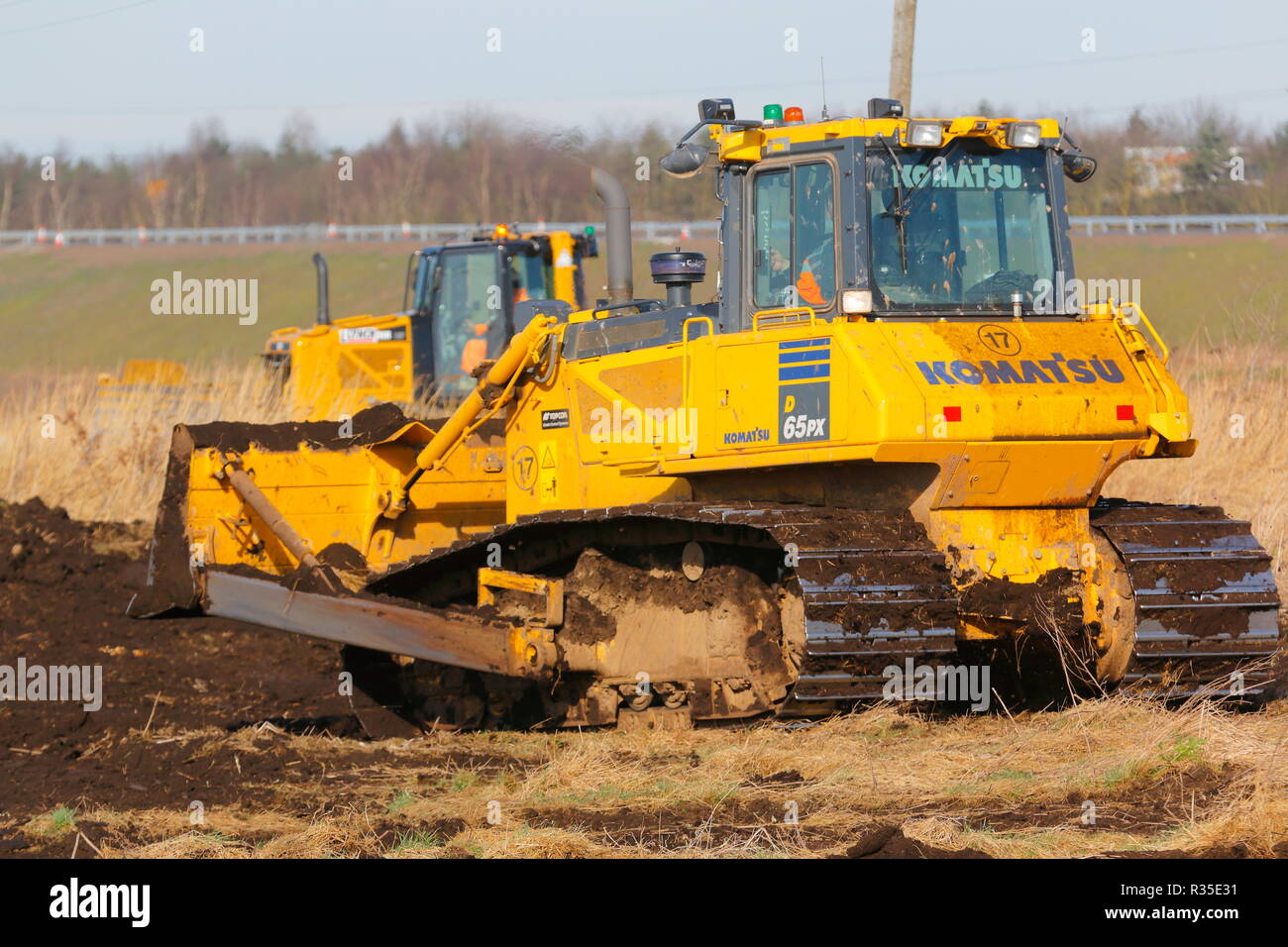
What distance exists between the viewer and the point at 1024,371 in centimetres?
844

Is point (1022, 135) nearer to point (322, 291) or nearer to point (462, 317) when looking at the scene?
point (462, 317)

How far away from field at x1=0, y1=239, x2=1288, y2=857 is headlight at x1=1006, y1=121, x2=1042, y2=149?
2.89 m

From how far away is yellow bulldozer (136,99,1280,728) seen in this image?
822cm

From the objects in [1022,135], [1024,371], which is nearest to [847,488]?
[1024,371]

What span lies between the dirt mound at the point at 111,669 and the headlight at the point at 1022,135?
17.3 ft

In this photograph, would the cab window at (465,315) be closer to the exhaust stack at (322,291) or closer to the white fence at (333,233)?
the exhaust stack at (322,291)

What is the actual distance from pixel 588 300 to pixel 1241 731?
1361cm

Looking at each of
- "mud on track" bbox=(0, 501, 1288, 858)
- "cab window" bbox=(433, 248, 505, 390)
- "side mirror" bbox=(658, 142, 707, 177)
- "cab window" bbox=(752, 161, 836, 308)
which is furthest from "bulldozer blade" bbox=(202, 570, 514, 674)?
"cab window" bbox=(433, 248, 505, 390)

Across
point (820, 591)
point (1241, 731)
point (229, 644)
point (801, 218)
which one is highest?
point (801, 218)

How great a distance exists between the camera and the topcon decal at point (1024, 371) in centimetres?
823

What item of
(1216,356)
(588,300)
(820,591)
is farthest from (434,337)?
(820,591)

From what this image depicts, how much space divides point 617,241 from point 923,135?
269 cm
